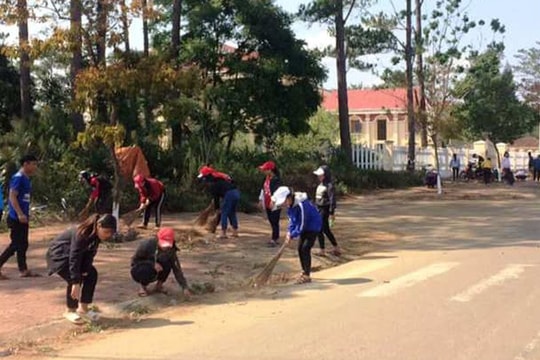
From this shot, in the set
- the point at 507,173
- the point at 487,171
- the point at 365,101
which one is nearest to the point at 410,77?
the point at 487,171

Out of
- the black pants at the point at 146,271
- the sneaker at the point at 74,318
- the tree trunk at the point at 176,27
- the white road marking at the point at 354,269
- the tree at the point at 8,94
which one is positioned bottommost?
the white road marking at the point at 354,269

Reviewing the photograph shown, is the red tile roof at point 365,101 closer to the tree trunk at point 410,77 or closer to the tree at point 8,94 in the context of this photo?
the tree trunk at point 410,77

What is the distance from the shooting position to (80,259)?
8.05 m

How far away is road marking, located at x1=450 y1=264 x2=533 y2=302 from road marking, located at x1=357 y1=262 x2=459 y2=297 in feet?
2.81

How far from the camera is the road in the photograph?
704 centimetres

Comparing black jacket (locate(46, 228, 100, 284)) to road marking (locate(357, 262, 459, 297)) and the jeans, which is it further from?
the jeans

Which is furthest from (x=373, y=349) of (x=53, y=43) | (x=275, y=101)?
(x=275, y=101)

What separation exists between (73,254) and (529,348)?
4.74 metres

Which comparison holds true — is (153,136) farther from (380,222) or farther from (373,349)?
(373,349)

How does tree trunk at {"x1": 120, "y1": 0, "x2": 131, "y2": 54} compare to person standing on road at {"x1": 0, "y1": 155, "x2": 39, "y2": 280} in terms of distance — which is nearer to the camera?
person standing on road at {"x1": 0, "y1": 155, "x2": 39, "y2": 280}

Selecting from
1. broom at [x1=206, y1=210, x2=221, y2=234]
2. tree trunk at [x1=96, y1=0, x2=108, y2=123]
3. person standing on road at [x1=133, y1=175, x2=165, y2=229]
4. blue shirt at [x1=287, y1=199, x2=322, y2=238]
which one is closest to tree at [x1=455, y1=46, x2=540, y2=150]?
broom at [x1=206, y1=210, x2=221, y2=234]

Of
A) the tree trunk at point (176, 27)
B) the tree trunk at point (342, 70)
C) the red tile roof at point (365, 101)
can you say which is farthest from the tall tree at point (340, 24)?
the red tile roof at point (365, 101)

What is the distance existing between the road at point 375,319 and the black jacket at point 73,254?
0.80 metres

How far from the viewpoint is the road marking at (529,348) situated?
22.0 ft
